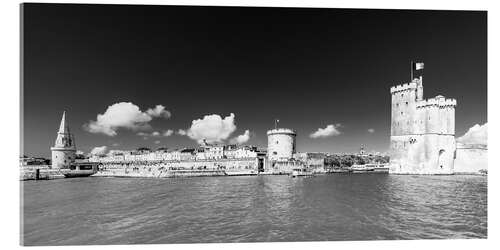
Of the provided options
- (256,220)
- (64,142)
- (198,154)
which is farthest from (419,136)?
(198,154)

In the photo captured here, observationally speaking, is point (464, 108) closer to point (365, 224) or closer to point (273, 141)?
point (365, 224)

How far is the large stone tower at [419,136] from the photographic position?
39.8ft

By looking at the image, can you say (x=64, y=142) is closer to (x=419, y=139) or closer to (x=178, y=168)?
(x=419, y=139)

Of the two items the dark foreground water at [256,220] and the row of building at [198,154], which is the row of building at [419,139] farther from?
the row of building at [198,154]

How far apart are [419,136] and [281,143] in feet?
31.0

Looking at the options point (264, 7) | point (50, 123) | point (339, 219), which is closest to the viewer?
point (264, 7)

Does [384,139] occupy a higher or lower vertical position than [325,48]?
lower

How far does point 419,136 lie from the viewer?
13414 mm

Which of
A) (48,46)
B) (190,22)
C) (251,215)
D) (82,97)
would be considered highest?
(190,22)

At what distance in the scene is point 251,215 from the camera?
6.38 m

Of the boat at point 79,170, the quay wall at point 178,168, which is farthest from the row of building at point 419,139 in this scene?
the quay wall at point 178,168
